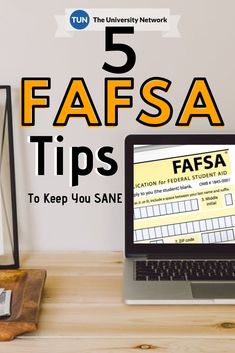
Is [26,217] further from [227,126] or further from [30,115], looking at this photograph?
[227,126]

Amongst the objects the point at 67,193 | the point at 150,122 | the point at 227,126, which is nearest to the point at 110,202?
the point at 67,193

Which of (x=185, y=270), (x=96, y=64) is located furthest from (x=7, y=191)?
(x=185, y=270)

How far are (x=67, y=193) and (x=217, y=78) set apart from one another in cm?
44

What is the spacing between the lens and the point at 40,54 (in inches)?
50.7

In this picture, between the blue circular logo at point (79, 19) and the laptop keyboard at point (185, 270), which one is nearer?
the laptop keyboard at point (185, 270)

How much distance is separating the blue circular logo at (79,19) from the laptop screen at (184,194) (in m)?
0.30

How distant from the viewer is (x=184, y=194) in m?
1.24

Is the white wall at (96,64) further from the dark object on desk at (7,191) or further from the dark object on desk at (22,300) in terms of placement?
the dark object on desk at (22,300)

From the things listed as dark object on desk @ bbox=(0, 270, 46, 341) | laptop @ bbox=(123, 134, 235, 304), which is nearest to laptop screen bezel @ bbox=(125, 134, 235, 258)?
laptop @ bbox=(123, 134, 235, 304)

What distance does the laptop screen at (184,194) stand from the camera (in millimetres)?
1231

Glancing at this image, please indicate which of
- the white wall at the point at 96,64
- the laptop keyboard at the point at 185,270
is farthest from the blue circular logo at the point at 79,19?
the laptop keyboard at the point at 185,270

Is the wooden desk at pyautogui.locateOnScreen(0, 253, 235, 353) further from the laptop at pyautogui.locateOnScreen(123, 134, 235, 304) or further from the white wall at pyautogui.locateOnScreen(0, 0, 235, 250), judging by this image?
the white wall at pyautogui.locateOnScreen(0, 0, 235, 250)

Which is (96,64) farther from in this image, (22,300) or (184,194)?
(22,300)

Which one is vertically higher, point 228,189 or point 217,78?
point 217,78
